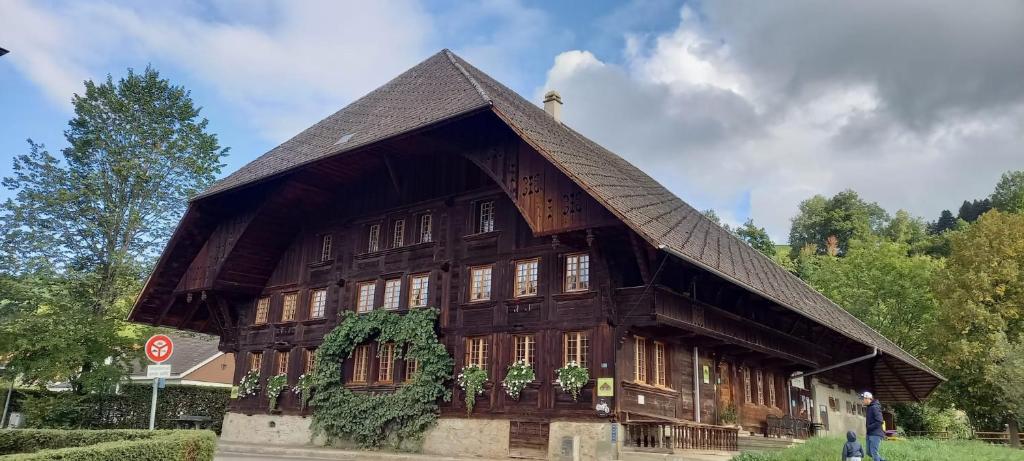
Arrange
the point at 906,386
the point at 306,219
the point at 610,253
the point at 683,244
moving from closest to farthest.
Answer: the point at 683,244
the point at 610,253
the point at 306,219
the point at 906,386

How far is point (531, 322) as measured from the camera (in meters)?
18.0

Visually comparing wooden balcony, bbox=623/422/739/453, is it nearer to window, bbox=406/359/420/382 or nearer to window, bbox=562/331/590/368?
window, bbox=562/331/590/368

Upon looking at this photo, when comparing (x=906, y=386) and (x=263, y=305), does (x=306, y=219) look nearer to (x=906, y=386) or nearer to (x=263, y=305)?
(x=263, y=305)

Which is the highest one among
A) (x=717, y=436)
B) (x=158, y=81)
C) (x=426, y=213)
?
(x=158, y=81)

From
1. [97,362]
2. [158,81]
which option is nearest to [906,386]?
[97,362]

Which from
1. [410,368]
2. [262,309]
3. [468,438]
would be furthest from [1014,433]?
[262,309]

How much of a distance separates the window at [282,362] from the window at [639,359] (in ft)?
37.2

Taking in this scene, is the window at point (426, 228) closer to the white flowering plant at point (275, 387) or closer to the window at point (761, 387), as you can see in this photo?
the white flowering plant at point (275, 387)

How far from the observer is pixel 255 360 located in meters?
24.5

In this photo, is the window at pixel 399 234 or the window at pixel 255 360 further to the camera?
the window at pixel 255 360

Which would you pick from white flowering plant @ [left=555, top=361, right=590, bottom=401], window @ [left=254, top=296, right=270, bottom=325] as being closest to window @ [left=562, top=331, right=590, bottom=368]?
white flowering plant @ [left=555, top=361, right=590, bottom=401]

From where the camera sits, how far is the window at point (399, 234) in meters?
21.8

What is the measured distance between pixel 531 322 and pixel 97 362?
50.6 ft

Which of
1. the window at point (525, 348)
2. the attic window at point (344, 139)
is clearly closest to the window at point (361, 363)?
the window at point (525, 348)
